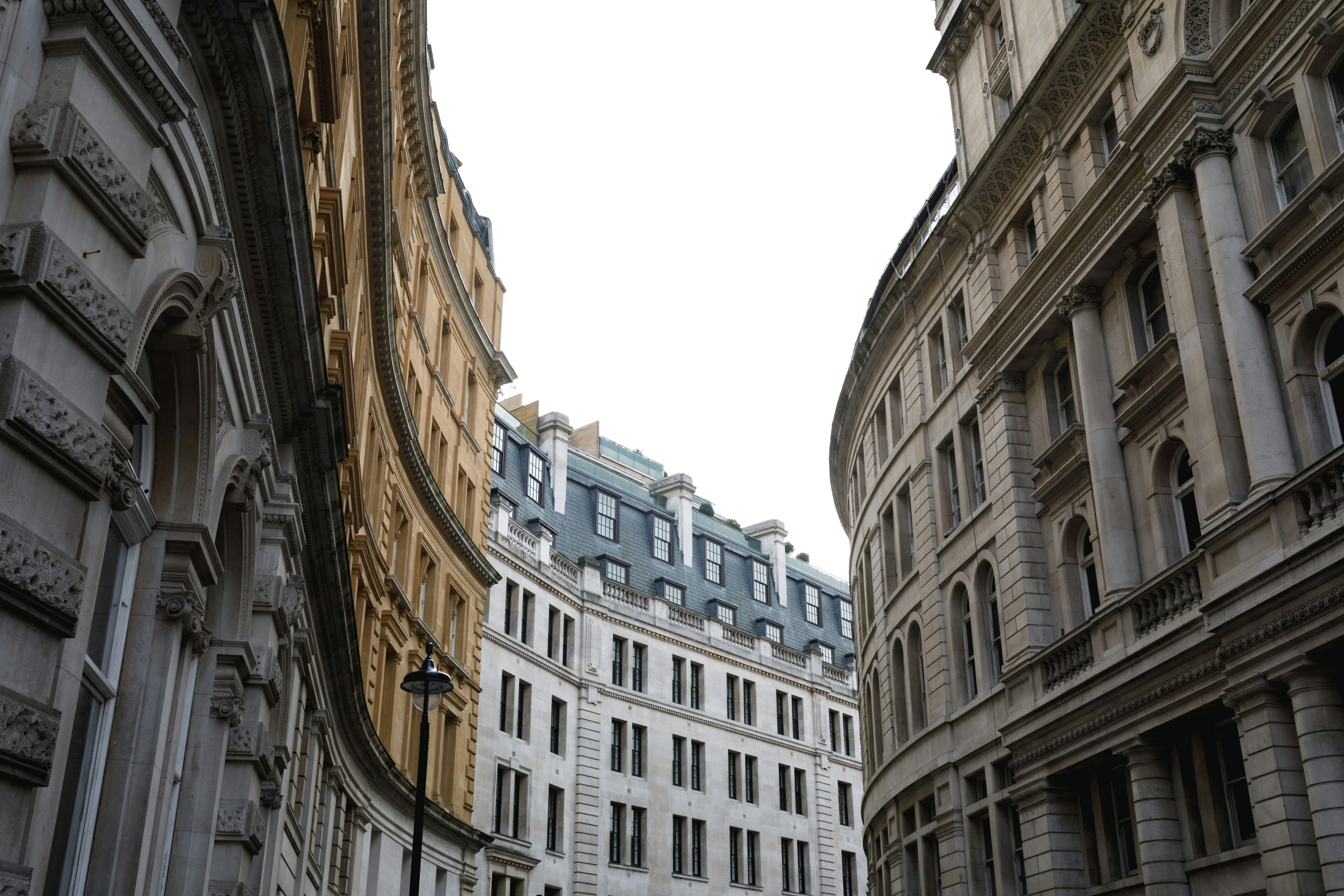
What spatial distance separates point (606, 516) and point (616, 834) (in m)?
14.6

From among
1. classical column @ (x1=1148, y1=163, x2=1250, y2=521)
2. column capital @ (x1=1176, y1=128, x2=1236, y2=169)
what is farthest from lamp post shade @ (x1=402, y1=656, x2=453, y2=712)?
column capital @ (x1=1176, y1=128, x2=1236, y2=169)

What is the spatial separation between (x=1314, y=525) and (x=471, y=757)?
93.1ft

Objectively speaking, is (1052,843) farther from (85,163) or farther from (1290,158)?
(85,163)

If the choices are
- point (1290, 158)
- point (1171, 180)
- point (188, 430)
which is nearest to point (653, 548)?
point (1171, 180)

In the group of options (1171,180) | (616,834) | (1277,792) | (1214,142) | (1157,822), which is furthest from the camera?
(616,834)

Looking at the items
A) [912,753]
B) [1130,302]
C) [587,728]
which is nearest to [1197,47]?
[1130,302]

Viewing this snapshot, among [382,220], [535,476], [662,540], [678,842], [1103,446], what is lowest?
[678,842]

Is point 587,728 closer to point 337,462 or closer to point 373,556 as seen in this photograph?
point 373,556

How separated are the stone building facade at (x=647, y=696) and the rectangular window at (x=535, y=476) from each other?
0.12 meters

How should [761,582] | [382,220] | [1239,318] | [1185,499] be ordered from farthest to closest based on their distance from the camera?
[761,582]
[382,220]
[1185,499]
[1239,318]

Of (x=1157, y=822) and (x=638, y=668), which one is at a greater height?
(x=638, y=668)

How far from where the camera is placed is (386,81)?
2408cm

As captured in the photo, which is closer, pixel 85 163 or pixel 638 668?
pixel 85 163

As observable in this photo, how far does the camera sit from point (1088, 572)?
921 inches
